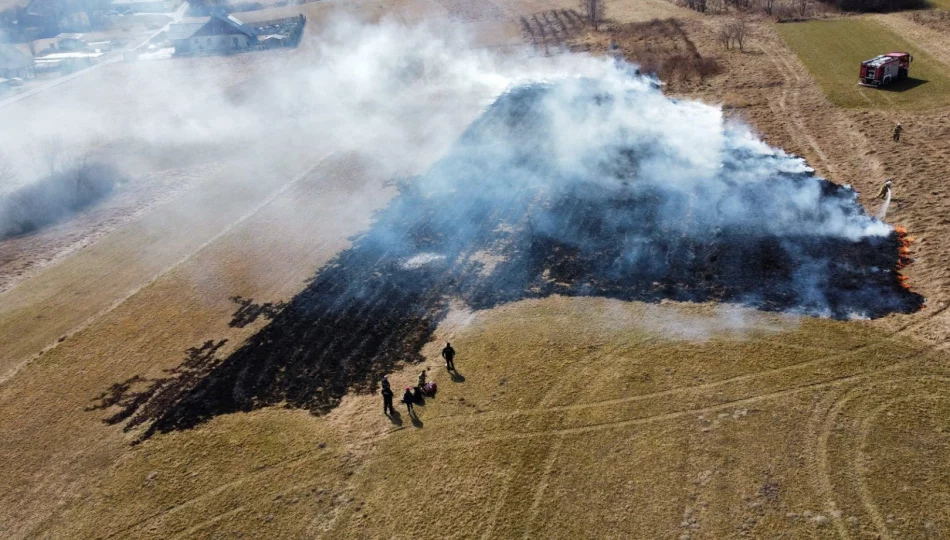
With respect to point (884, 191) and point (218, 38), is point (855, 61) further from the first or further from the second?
point (218, 38)

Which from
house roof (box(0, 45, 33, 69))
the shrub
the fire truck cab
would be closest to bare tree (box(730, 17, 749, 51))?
the fire truck cab

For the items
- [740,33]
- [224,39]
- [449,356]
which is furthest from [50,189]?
[740,33]

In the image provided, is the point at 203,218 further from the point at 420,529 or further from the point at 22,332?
the point at 420,529

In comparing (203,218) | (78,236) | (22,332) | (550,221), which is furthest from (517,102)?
(22,332)

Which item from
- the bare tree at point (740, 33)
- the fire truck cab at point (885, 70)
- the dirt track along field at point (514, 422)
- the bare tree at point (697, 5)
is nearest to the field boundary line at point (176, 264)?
the dirt track along field at point (514, 422)

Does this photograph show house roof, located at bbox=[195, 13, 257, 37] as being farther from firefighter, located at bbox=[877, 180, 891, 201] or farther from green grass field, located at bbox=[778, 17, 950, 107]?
firefighter, located at bbox=[877, 180, 891, 201]

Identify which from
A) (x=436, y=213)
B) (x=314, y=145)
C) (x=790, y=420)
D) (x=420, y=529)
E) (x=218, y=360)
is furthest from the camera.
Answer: (x=314, y=145)

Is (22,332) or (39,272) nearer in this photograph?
(22,332)
